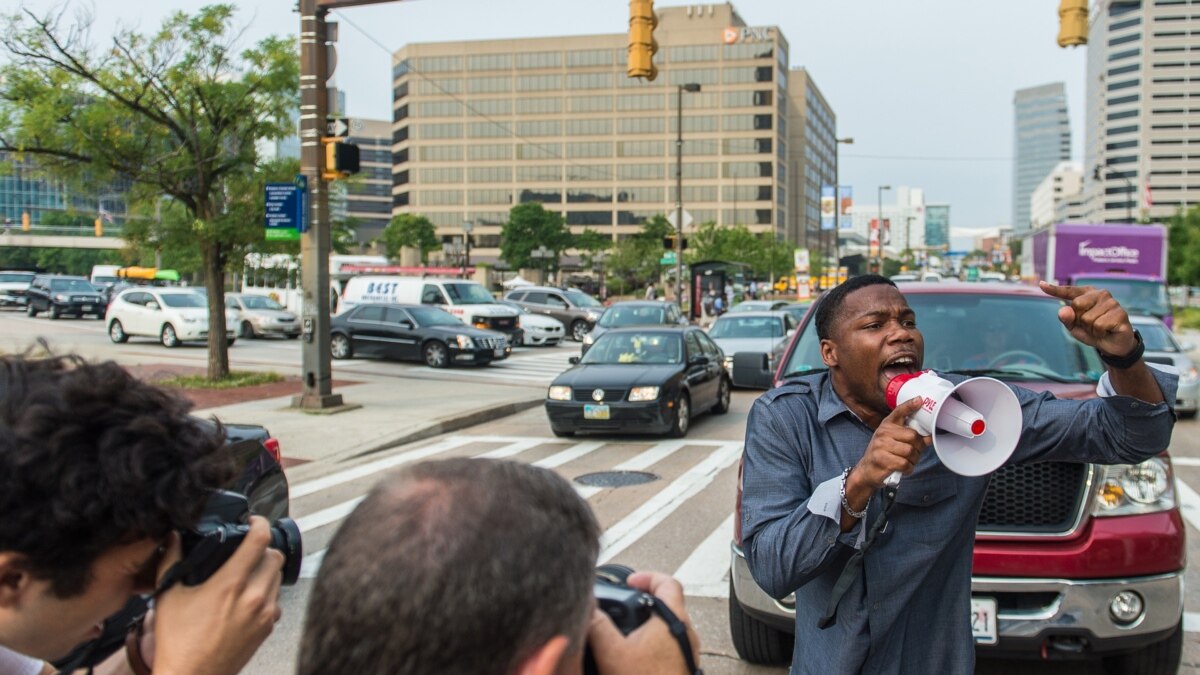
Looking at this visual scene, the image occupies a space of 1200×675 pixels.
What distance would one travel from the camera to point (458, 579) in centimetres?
110

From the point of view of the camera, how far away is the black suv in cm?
3816

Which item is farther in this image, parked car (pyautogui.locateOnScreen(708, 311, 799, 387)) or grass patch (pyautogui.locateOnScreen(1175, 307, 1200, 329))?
grass patch (pyautogui.locateOnScreen(1175, 307, 1200, 329))

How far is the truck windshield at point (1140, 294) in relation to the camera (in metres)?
21.9

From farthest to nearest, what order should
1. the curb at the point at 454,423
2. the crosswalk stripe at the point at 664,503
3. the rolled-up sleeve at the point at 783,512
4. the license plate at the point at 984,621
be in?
the curb at the point at 454,423 < the crosswalk stripe at the point at 664,503 < the license plate at the point at 984,621 < the rolled-up sleeve at the point at 783,512

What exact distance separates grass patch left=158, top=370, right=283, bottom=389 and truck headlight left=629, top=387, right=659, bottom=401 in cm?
804

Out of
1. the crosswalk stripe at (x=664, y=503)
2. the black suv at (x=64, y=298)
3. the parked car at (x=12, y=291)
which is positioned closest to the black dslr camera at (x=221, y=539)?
the crosswalk stripe at (x=664, y=503)

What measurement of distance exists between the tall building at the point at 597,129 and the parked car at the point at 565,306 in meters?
78.3

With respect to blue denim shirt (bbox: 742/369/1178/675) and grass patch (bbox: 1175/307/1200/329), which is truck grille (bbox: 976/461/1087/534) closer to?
blue denim shirt (bbox: 742/369/1178/675)

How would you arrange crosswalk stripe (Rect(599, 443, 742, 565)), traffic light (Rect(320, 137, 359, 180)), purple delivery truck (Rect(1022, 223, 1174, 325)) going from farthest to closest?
purple delivery truck (Rect(1022, 223, 1174, 325))
traffic light (Rect(320, 137, 359, 180))
crosswalk stripe (Rect(599, 443, 742, 565))

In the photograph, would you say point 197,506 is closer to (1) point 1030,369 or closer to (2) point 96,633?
(2) point 96,633

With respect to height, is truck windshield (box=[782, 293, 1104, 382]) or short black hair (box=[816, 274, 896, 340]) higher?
short black hair (box=[816, 274, 896, 340])

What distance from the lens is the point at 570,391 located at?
12.1m

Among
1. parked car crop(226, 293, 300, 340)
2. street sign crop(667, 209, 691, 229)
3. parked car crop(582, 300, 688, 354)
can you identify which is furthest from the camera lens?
parked car crop(226, 293, 300, 340)

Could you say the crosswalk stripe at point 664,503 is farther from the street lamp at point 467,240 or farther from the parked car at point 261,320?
the street lamp at point 467,240
